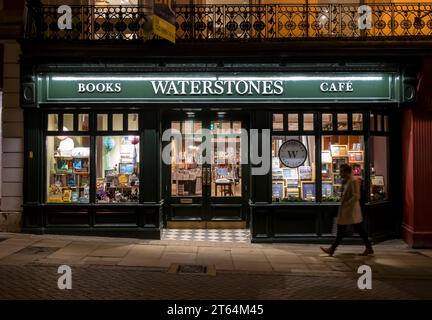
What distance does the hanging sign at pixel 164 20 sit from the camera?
34.8 feet

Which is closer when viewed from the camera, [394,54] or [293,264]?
[293,264]

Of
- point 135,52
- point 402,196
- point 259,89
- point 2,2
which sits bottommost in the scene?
point 402,196

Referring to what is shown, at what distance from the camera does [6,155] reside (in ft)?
40.0

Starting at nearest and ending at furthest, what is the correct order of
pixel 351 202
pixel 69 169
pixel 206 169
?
1. pixel 351 202
2. pixel 69 169
3. pixel 206 169

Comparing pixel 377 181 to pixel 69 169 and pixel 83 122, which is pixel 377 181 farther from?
pixel 69 169

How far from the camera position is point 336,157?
12.4m

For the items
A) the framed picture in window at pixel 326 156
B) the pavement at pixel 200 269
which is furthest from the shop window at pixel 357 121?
the pavement at pixel 200 269

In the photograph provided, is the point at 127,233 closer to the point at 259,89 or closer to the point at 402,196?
the point at 259,89

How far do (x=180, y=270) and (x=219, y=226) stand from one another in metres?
4.38

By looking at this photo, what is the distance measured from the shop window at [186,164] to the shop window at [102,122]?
1.94 metres

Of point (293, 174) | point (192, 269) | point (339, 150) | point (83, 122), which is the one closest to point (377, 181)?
point (339, 150)

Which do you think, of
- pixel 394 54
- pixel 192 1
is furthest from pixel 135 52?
pixel 394 54

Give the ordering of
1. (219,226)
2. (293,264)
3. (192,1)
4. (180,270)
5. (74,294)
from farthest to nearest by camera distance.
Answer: (219,226)
(192,1)
(293,264)
(180,270)
(74,294)

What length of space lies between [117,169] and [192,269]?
4.14 meters
